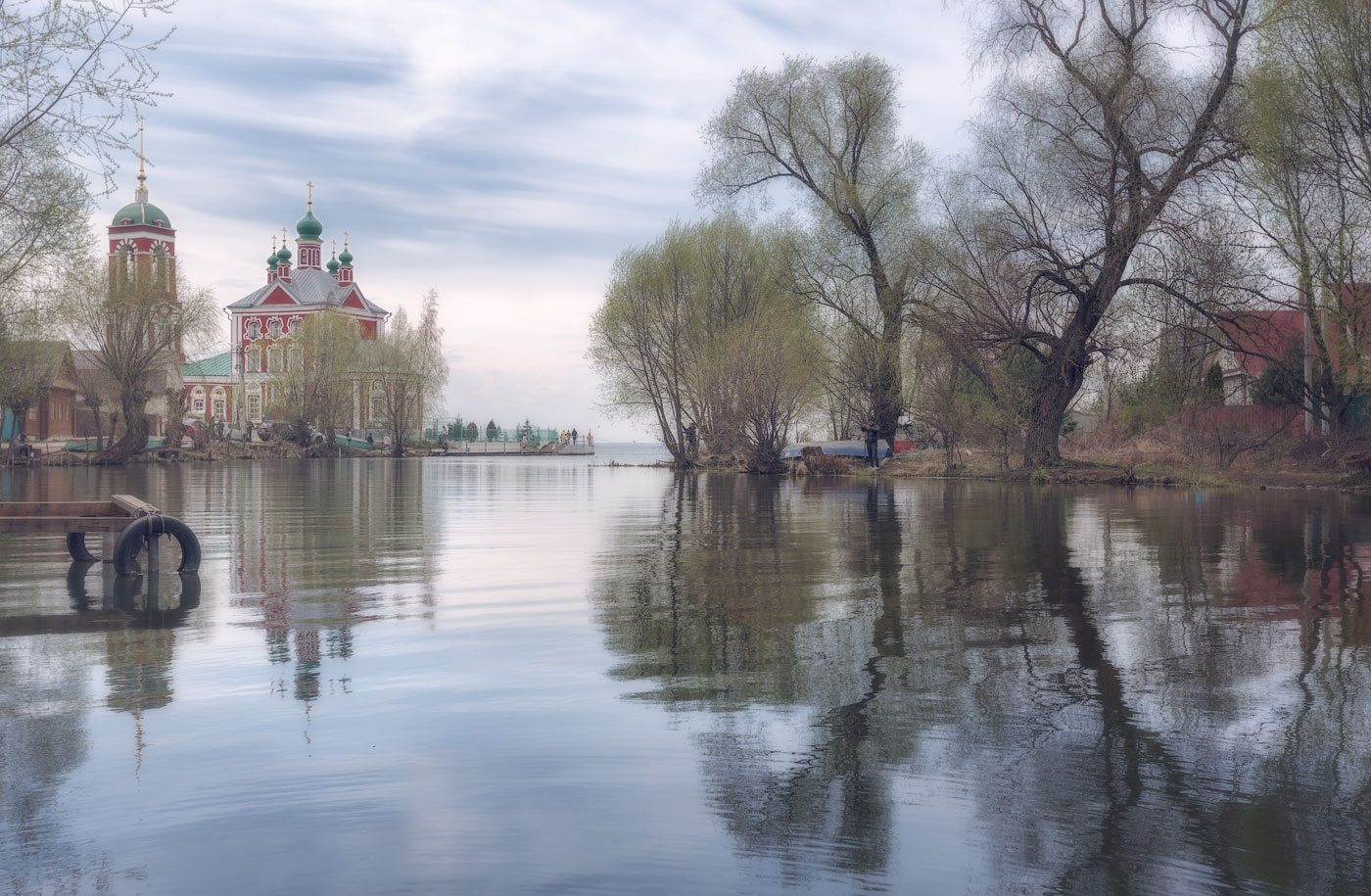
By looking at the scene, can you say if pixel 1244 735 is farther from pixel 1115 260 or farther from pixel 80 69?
pixel 1115 260

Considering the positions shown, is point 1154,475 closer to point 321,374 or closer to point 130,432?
point 130,432

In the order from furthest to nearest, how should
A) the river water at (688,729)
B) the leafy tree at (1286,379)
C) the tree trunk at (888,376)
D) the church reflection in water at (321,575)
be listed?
the tree trunk at (888,376) < the leafy tree at (1286,379) < the church reflection in water at (321,575) < the river water at (688,729)

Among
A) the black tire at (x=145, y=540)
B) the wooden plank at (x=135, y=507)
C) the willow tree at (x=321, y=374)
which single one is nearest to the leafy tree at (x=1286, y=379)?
the black tire at (x=145, y=540)

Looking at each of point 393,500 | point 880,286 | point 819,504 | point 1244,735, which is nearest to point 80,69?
point 393,500

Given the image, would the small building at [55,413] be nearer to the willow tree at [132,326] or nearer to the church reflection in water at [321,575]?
the willow tree at [132,326]

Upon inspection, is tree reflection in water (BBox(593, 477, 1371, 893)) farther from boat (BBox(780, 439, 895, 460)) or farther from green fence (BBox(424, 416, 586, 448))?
green fence (BBox(424, 416, 586, 448))

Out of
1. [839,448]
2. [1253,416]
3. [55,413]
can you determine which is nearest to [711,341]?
[839,448]

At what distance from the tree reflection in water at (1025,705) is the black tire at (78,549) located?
540cm

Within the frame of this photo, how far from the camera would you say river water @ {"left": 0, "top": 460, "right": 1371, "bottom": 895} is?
3.91 metres

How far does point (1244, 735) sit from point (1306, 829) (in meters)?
1.29

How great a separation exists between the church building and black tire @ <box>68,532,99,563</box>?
101 m

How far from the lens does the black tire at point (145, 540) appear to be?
11.0m

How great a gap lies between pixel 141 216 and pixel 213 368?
19462 mm

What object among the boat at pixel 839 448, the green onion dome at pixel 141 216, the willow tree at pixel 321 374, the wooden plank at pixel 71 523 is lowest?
the wooden plank at pixel 71 523
